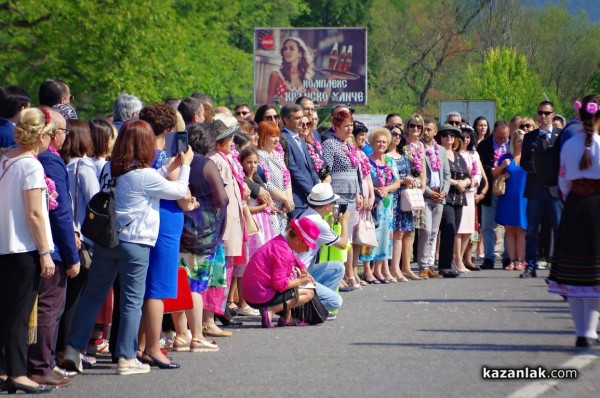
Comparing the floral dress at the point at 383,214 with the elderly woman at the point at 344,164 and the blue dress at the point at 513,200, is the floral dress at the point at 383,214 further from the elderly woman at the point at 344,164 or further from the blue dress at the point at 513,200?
the blue dress at the point at 513,200

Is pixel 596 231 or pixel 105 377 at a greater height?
pixel 596 231

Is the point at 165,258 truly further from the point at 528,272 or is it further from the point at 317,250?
the point at 528,272

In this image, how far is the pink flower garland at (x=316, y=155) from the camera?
1639 cm

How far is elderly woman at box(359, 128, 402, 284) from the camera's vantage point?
18.1 m

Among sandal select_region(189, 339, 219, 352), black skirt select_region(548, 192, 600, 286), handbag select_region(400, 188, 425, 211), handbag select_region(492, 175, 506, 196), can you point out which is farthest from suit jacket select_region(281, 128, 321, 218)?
handbag select_region(492, 175, 506, 196)

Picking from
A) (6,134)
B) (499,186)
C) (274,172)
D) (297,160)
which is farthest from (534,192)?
(6,134)

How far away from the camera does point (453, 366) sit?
10125 mm

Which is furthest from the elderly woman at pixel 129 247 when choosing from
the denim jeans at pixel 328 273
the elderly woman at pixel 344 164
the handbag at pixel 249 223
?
the elderly woman at pixel 344 164

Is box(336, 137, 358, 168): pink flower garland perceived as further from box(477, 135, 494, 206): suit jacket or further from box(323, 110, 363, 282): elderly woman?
box(477, 135, 494, 206): suit jacket

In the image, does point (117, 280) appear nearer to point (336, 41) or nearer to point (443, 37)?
point (336, 41)

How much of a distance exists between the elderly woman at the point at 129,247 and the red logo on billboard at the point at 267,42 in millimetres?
34379

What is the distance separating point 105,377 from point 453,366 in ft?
8.10

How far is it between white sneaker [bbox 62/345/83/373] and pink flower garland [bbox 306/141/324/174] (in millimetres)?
6473

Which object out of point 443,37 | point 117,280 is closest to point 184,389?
point 117,280
